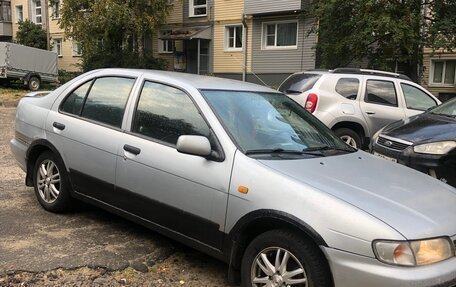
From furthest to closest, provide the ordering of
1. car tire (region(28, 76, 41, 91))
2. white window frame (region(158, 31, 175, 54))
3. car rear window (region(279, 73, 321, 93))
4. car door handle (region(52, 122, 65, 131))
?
white window frame (region(158, 31, 175, 54))
car tire (region(28, 76, 41, 91))
car rear window (region(279, 73, 321, 93))
car door handle (region(52, 122, 65, 131))

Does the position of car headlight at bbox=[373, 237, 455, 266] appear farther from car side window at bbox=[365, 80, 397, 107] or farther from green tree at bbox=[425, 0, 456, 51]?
green tree at bbox=[425, 0, 456, 51]

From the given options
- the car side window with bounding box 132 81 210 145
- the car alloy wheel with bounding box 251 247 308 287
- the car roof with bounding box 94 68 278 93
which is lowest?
the car alloy wheel with bounding box 251 247 308 287

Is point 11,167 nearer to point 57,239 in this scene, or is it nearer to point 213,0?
point 57,239

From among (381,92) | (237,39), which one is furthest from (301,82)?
(237,39)

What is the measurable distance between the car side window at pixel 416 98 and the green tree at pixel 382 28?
4.74 metres

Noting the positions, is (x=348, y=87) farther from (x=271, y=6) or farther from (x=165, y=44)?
(x=165, y=44)

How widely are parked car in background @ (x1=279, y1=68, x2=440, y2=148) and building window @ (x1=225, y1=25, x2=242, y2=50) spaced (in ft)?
52.1

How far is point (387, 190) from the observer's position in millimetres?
3230

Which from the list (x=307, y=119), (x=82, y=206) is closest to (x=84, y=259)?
(x=82, y=206)

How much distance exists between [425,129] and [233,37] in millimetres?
19911

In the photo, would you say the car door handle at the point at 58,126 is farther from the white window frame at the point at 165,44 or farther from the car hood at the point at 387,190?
the white window frame at the point at 165,44

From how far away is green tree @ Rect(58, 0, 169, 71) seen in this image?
76.3 feet

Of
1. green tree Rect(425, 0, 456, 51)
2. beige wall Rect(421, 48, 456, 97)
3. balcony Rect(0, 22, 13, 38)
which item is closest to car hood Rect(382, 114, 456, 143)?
green tree Rect(425, 0, 456, 51)

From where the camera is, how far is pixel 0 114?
49.9 feet
